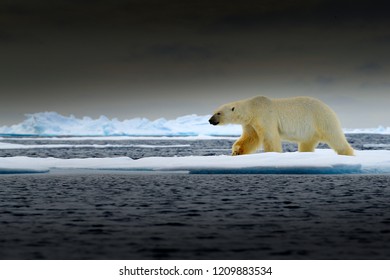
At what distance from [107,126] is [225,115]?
92.6m

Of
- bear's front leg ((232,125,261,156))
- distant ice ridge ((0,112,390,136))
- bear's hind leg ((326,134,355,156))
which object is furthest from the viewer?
distant ice ridge ((0,112,390,136))

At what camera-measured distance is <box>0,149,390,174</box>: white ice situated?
19359 millimetres

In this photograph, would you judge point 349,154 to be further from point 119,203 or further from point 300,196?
point 119,203

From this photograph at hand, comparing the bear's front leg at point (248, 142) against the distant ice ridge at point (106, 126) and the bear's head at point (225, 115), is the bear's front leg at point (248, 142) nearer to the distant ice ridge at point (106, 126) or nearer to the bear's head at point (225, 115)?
the bear's head at point (225, 115)

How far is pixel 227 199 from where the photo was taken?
13.6 metres

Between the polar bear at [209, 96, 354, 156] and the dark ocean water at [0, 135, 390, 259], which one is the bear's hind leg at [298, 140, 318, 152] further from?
the dark ocean water at [0, 135, 390, 259]

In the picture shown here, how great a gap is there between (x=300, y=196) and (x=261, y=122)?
311 inches

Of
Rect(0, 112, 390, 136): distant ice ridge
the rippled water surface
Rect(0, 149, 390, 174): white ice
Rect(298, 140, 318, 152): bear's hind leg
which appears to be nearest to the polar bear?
Rect(298, 140, 318, 152): bear's hind leg

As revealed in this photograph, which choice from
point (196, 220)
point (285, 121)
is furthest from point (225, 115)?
point (196, 220)

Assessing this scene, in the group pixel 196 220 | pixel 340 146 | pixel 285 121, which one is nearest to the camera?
pixel 196 220

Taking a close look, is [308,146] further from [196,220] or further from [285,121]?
[196,220]

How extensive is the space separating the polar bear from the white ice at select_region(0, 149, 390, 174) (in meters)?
1.40

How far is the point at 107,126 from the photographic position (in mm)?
113688
